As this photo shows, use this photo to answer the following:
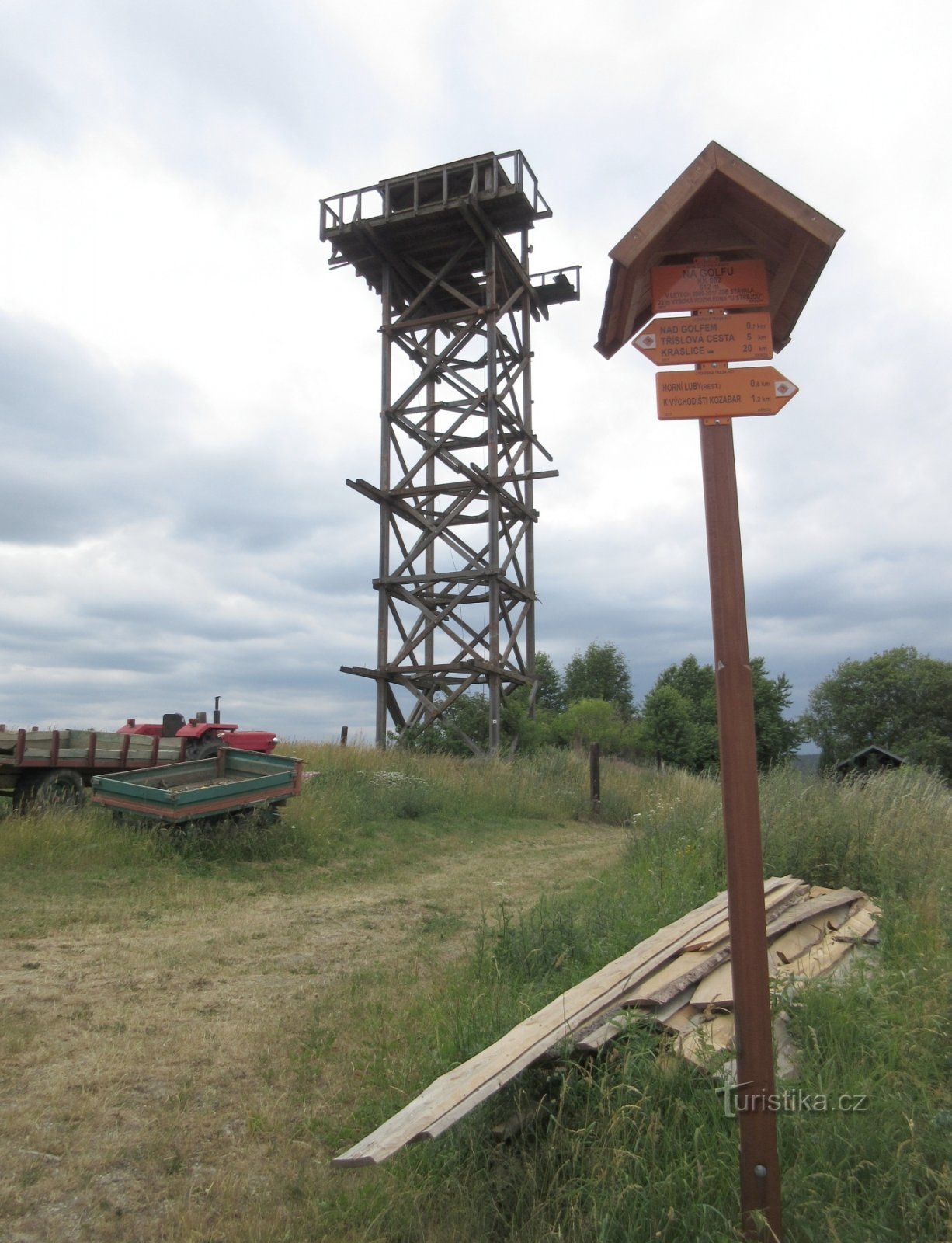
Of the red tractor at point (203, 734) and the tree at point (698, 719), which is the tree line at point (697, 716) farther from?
the red tractor at point (203, 734)

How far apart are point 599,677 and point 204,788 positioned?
1851 inches

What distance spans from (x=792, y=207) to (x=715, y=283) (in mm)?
370

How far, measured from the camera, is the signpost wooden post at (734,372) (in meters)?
2.81

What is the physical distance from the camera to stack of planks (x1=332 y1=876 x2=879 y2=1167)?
286cm

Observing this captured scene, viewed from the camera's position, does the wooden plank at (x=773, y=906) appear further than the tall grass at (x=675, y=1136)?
Yes

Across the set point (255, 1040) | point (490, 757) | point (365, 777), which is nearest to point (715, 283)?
point (255, 1040)

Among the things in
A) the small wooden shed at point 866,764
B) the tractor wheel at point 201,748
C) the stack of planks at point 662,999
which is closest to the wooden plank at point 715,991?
the stack of planks at point 662,999

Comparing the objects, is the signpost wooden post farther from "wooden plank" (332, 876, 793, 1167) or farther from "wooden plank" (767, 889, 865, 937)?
"wooden plank" (767, 889, 865, 937)

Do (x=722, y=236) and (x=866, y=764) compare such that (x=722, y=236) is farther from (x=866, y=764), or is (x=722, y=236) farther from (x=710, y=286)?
(x=866, y=764)

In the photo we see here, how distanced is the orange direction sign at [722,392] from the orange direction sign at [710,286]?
0.34 metres

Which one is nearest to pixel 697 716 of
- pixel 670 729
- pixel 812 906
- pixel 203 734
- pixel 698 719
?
pixel 698 719

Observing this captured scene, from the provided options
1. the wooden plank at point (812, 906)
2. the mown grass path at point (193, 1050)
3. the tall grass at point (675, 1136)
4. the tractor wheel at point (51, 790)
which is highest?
the tractor wheel at point (51, 790)

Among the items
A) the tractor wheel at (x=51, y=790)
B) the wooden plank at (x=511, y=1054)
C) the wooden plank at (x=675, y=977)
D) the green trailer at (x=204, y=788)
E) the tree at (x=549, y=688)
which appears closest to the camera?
the wooden plank at (x=511, y=1054)

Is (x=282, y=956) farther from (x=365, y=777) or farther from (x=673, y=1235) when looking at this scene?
(x=365, y=777)
